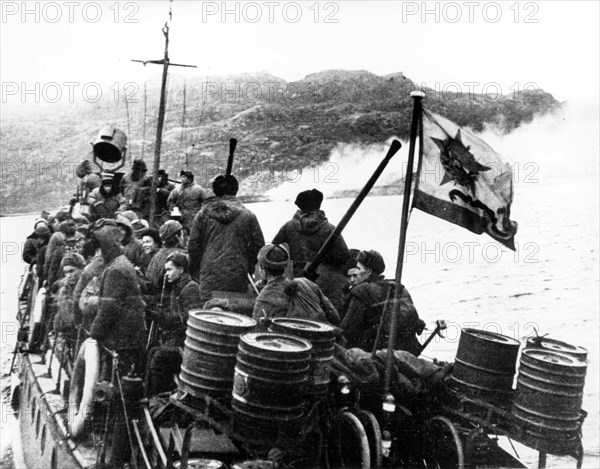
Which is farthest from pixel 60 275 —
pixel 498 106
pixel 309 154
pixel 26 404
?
pixel 309 154

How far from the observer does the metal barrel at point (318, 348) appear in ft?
15.0

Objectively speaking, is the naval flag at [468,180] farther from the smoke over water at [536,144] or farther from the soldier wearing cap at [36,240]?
the smoke over water at [536,144]

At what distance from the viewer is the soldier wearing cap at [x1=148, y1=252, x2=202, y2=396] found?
590 cm

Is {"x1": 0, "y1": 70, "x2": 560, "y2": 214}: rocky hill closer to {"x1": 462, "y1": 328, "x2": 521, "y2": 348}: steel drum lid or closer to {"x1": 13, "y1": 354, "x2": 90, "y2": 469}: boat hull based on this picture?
{"x1": 462, "y1": 328, "x2": 521, "y2": 348}: steel drum lid

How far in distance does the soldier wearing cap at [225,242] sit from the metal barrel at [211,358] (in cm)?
239

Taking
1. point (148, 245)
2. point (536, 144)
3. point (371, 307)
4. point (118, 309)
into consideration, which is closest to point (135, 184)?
point (148, 245)

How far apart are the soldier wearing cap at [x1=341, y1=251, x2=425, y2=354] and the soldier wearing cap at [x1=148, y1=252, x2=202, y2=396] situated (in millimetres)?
1604

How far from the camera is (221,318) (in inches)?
189

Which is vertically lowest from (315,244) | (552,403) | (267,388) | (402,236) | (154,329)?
(154,329)

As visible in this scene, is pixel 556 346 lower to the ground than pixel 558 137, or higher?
lower

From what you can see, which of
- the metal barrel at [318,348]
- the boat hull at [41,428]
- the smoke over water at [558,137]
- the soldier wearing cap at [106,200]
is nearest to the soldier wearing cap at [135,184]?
the soldier wearing cap at [106,200]

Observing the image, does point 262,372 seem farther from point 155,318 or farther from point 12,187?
point 12,187

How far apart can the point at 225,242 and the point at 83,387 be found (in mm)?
2123

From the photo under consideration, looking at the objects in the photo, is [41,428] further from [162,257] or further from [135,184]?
[135,184]
